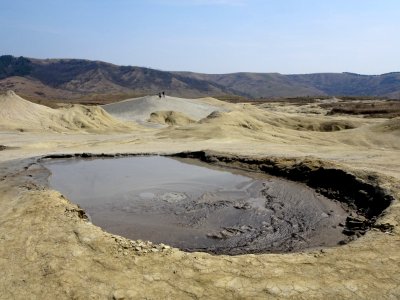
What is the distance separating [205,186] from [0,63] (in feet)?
495

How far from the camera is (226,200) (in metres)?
10.4

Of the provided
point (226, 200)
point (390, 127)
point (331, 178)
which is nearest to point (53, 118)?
point (390, 127)

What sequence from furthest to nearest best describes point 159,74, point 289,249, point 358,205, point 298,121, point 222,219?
point 159,74
point 298,121
point 358,205
point 222,219
point 289,249

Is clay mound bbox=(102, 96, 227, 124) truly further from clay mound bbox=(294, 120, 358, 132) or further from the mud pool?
the mud pool

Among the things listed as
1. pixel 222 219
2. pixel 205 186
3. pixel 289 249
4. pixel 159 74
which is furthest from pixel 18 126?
pixel 159 74

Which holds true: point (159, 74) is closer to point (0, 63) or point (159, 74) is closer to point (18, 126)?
point (0, 63)

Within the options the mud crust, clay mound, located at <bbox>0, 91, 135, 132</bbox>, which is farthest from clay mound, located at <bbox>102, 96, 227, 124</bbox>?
the mud crust

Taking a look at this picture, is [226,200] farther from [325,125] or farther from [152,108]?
[152,108]

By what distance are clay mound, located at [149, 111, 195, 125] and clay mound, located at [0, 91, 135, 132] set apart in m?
6.60

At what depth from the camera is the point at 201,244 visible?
7.64m

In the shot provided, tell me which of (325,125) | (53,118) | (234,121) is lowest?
(325,125)

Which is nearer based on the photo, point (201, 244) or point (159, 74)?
point (201, 244)

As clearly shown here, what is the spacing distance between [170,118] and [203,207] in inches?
1207

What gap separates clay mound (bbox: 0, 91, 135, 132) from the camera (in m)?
28.6
